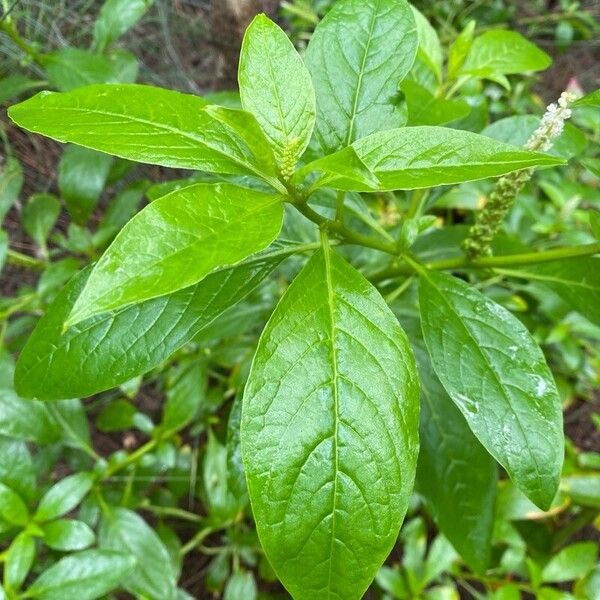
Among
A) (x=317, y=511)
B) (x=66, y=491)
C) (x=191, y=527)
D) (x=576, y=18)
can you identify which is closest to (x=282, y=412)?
(x=317, y=511)

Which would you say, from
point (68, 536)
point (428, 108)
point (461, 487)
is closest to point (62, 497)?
point (68, 536)

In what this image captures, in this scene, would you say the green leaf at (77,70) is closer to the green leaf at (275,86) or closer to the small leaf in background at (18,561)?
the green leaf at (275,86)

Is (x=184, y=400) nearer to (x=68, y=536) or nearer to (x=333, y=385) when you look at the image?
(x=68, y=536)

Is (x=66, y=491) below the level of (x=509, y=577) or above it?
above

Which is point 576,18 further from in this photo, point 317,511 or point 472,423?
point 317,511

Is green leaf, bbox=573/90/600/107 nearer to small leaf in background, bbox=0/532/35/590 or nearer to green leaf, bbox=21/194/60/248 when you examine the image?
small leaf in background, bbox=0/532/35/590

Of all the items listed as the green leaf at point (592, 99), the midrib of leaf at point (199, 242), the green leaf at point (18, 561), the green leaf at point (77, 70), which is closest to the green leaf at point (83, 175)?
the green leaf at point (77, 70)

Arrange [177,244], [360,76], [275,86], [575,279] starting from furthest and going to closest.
Answer: [575,279], [360,76], [275,86], [177,244]
